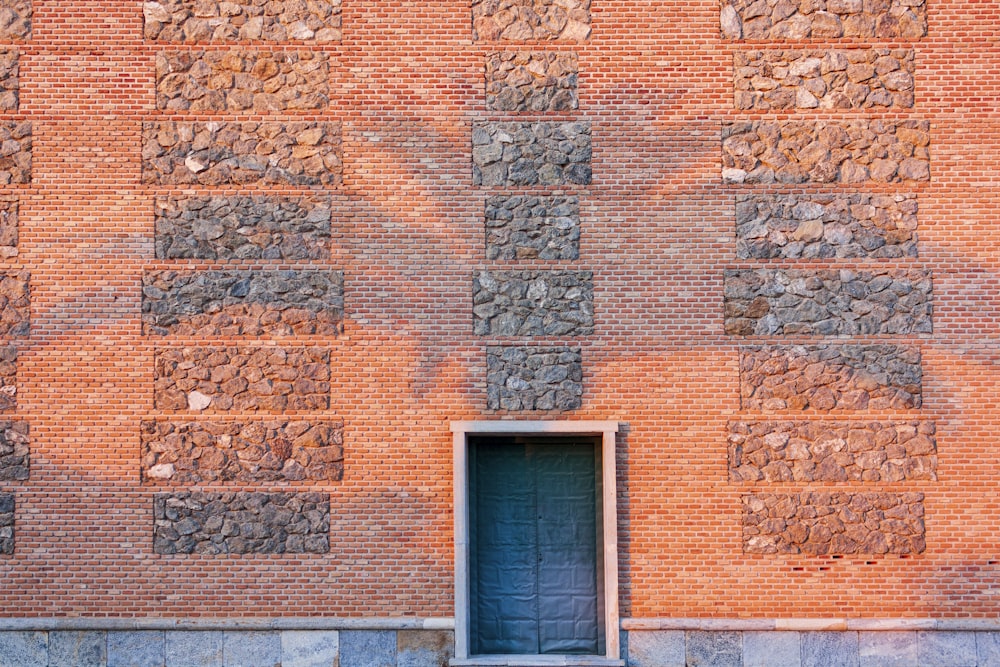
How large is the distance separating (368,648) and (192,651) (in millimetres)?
1996

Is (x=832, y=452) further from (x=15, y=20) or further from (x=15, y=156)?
(x=15, y=20)

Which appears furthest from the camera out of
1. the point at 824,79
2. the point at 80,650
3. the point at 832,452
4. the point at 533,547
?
the point at 824,79

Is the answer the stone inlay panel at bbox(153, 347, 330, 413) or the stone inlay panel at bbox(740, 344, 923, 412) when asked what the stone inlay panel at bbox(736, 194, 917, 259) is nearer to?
the stone inlay panel at bbox(740, 344, 923, 412)

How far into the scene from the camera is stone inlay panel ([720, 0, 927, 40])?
1072 centimetres

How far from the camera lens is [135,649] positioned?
10.1 metres

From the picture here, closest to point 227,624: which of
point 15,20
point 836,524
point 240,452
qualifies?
point 240,452

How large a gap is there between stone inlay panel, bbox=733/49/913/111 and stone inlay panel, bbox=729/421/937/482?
12.6ft

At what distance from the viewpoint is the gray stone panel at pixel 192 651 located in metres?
10.1

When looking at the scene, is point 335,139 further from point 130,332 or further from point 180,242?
point 130,332

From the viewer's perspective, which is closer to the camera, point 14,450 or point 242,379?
point 14,450

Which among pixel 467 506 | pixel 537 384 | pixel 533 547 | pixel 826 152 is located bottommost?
pixel 533 547

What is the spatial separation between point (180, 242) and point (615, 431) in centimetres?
557

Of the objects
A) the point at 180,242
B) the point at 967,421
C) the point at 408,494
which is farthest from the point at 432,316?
the point at 967,421

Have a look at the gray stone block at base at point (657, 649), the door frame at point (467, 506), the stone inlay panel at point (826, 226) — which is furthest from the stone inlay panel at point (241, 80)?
the gray stone block at base at point (657, 649)
